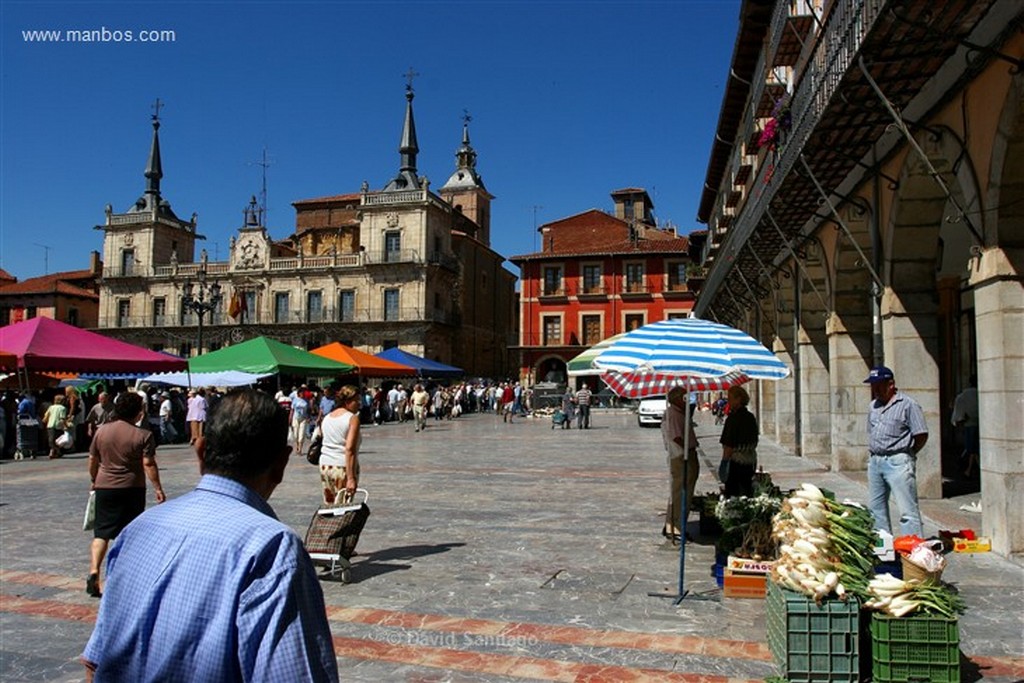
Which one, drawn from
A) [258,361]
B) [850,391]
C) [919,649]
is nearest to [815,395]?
[850,391]

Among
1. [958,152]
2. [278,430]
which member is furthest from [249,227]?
[278,430]

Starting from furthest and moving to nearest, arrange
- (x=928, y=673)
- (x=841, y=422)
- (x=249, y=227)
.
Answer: (x=249, y=227) < (x=841, y=422) < (x=928, y=673)

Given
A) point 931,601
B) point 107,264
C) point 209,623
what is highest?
point 107,264

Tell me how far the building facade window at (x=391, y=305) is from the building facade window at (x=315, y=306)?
16.6ft

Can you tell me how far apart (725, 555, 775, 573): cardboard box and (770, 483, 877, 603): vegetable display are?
1329 millimetres

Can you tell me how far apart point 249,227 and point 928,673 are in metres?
62.4

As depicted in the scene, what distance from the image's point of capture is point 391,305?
56.8m

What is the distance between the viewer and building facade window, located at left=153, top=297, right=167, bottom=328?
6259 cm

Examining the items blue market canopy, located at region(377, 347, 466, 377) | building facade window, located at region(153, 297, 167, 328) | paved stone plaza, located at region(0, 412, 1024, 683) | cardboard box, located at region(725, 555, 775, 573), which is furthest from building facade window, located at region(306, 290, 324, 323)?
cardboard box, located at region(725, 555, 775, 573)

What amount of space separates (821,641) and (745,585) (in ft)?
6.08

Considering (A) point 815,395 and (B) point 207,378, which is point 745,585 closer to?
(A) point 815,395

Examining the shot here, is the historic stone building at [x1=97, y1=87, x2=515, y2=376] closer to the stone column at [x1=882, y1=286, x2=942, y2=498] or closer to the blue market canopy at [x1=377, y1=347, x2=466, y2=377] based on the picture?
the blue market canopy at [x1=377, y1=347, x2=466, y2=377]

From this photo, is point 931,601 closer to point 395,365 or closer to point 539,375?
point 395,365

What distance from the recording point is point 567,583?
6566mm
